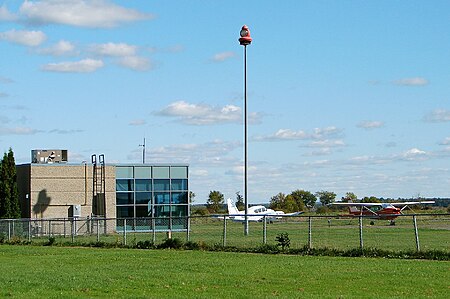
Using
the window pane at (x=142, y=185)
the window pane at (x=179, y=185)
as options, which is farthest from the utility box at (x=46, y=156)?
the window pane at (x=179, y=185)

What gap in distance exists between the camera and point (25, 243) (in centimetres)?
4631

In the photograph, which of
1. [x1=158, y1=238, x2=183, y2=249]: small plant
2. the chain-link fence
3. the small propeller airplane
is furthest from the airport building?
[x1=158, y1=238, x2=183, y2=249]: small plant

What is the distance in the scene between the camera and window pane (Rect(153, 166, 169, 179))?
224 feet

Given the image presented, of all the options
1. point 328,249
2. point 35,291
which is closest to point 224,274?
point 35,291

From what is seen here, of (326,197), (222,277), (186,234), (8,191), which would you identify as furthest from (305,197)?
(222,277)

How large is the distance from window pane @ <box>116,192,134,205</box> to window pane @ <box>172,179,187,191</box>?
3558mm

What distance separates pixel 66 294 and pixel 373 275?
8.49 m

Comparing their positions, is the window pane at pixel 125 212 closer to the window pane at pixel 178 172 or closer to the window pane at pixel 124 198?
the window pane at pixel 124 198

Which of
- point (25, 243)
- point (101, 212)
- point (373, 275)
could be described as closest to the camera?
point (373, 275)

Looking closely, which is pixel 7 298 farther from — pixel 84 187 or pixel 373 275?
pixel 84 187

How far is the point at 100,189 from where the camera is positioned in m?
65.9

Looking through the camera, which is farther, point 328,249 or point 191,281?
point 328,249

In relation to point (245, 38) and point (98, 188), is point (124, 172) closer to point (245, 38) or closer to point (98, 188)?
point (98, 188)

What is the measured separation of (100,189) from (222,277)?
44188mm
